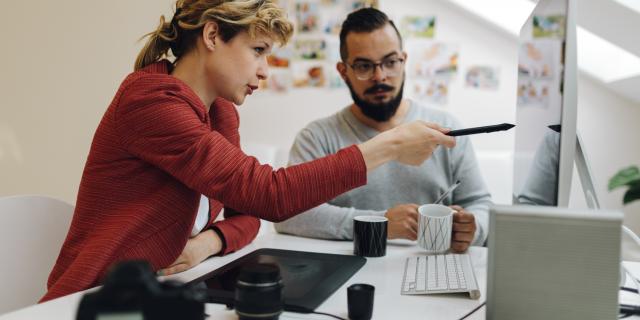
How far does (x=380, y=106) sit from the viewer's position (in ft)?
5.36

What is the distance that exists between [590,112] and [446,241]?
1443mm

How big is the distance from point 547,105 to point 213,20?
66 cm

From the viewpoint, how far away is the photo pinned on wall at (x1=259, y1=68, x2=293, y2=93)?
260 cm

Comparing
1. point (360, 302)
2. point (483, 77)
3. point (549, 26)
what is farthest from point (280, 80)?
point (360, 302)

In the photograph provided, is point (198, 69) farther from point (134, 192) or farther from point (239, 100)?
point (134, 192)

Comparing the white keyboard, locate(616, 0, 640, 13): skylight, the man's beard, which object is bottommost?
the white keyboard

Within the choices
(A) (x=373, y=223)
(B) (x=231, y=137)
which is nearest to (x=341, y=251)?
(A) (x=373, y=223)

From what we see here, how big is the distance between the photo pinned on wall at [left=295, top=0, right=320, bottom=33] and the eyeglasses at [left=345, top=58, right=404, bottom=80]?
3.28 ft

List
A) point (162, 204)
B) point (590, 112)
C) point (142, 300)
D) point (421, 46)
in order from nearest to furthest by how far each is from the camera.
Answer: point (142, 300)
point (162, 204)
point (590, 112)
point (421, 46)

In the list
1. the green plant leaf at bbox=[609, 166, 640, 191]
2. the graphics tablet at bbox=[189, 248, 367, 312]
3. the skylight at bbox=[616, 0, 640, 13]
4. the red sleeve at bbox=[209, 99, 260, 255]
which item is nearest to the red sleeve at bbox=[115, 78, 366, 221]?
the graphics tablet at bbox=[189, 248, 367, 312]

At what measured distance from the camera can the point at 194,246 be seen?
1117 millimetres

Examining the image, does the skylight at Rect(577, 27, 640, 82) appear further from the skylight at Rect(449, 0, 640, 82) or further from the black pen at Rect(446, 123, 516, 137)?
the black pen at Rect(446, 123, 516, 137)

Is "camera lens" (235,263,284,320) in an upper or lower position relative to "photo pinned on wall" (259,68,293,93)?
lower

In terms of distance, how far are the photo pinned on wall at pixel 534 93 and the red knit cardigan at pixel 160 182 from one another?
334 mm
